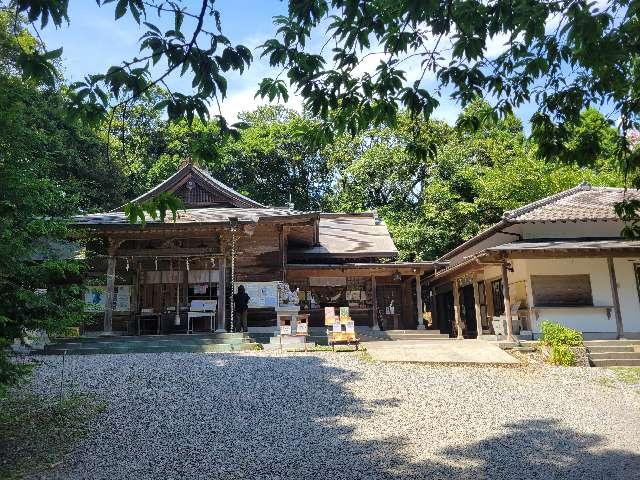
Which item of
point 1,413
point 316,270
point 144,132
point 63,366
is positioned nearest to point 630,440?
point 1,413

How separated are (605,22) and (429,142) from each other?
6.14 ft

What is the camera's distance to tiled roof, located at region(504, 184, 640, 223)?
16594 mm

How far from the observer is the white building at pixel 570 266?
15211mm

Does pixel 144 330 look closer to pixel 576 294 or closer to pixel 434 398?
pixel 434 398

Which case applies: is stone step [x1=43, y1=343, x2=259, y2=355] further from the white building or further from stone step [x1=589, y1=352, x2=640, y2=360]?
stone step [x1=589, y1=352, x2=640, y2=360]

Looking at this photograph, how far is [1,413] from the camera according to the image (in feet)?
23.0


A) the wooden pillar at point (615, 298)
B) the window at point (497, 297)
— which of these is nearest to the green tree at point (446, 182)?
the window at point (497, 297)

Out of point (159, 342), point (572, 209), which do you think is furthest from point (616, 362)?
point (159, 342)

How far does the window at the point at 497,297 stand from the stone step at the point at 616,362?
707 cm

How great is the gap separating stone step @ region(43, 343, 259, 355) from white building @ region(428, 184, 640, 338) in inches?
331

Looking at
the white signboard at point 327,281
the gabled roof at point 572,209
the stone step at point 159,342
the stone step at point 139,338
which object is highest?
the gabled roof at point 572,209

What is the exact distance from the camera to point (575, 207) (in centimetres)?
1759

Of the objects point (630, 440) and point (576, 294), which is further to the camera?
point (576, 294)

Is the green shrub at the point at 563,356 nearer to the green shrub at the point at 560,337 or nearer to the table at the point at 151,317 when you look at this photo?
the green shrub at the point at 560,337
